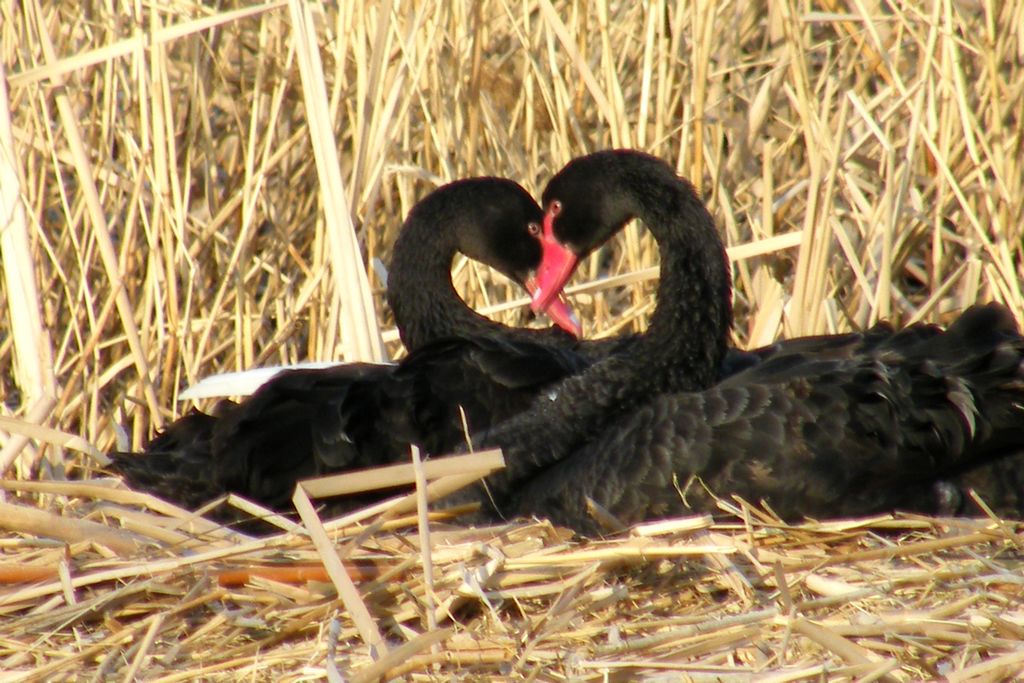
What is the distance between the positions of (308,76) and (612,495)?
1340 mm

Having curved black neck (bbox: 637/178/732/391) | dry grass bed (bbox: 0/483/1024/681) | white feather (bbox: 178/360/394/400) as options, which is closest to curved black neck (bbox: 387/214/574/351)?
white feather (bbox: 178/360/394/400)

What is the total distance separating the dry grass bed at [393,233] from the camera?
255 cm

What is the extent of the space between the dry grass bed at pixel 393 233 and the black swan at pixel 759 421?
0.49 feet

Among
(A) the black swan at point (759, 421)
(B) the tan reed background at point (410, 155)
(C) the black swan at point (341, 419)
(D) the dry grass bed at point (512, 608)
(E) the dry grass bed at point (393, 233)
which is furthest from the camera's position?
(B) the tan reed background at point (410, 155)

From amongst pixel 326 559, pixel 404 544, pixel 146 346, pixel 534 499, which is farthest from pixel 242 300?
pixel 326 559

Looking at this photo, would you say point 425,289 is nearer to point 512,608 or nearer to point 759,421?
point 759,421

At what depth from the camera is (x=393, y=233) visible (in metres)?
4.55

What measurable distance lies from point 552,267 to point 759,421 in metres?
1.07

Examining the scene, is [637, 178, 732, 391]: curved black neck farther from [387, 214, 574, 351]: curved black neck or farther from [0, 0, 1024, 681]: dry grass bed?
[387, 214, 574, 351]: curved black neck

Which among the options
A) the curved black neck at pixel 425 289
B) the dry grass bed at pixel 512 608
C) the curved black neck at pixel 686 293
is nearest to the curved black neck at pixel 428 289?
the curved black neck at pixel 425 289

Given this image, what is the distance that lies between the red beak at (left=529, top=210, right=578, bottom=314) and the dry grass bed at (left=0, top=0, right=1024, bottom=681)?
13cm

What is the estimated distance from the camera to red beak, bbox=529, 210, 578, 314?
A: 13.0ft

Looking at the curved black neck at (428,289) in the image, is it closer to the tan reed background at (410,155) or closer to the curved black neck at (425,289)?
the curved black neck at (425,289)

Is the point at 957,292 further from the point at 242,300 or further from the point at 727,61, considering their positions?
the point at 242,300
